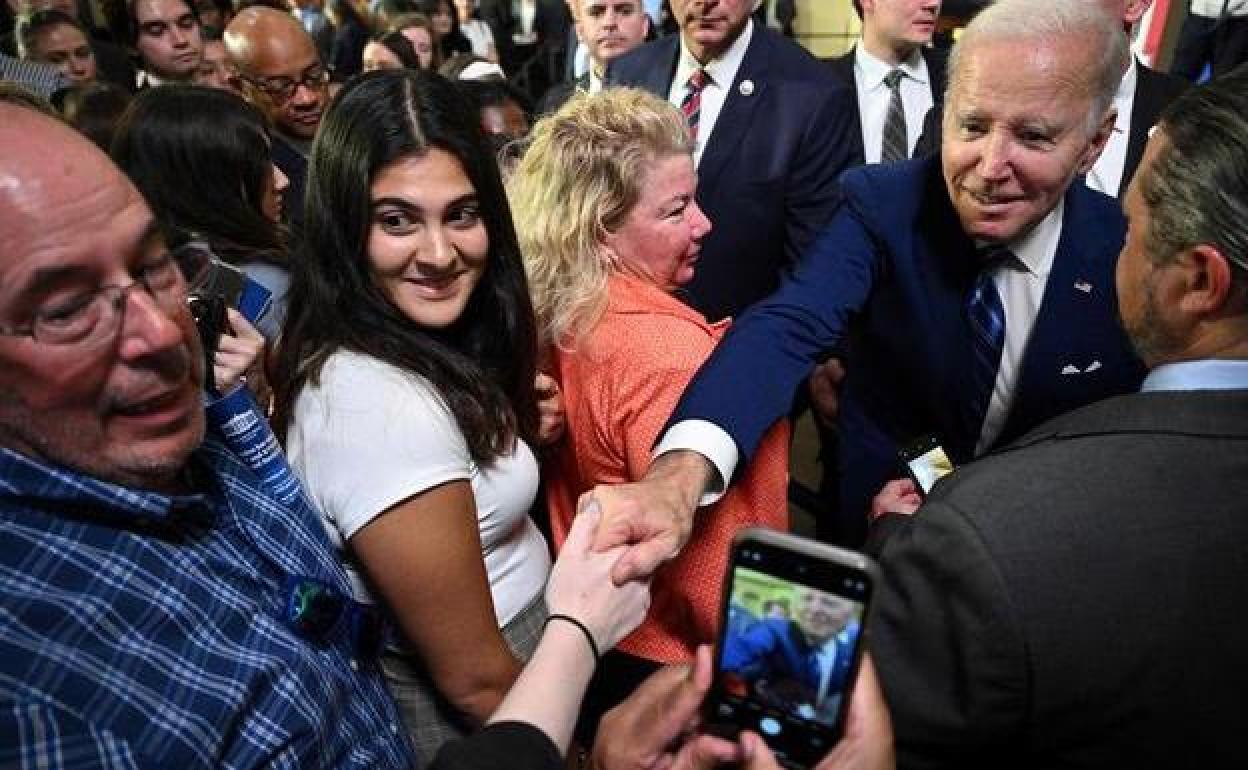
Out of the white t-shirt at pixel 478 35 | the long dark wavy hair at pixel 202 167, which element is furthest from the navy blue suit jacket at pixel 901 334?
the white t-shirt at pixel 478 35

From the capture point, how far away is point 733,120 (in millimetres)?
2615

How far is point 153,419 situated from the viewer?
0.92 metres

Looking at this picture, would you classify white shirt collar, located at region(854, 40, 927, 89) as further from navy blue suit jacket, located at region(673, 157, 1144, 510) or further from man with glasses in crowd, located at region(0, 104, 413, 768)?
man with glasses in crowd, located at region(0, 104, 413, 768)

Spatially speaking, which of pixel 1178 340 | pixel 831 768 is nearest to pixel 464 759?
pixel 831 768

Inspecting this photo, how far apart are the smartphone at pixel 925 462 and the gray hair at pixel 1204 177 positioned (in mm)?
627

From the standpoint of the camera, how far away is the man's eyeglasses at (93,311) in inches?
32.6

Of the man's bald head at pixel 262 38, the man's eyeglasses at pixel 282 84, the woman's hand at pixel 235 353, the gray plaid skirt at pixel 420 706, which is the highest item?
the man's bald head at pixel 262 38

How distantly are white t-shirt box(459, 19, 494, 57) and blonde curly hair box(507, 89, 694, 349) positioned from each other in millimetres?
5318

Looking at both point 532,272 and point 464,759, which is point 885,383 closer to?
point 532,272

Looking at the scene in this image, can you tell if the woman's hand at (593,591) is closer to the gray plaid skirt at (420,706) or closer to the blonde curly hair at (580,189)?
the gray plaid skirt at (420,706)

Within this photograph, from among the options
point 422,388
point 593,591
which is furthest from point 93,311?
point 593,591

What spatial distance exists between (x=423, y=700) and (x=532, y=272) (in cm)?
82

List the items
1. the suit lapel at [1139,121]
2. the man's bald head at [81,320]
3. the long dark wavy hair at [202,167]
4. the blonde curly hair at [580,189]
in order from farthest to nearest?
the suit lapel at [1139,121] < the long dark wavy hair at [202,167] < the blonde curly hair at [580,189] < the man's bald head at [81,320]

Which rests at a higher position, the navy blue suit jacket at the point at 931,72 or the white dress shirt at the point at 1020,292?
the navy blue suit jacket at the point at 931,72
